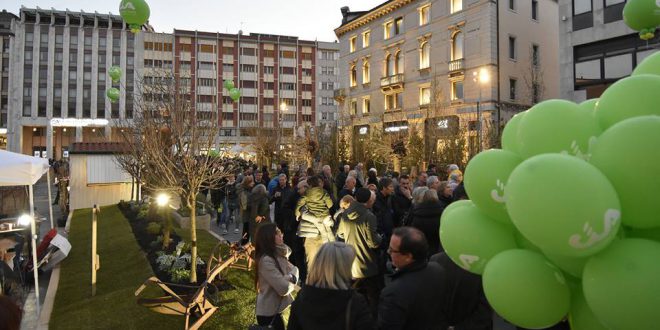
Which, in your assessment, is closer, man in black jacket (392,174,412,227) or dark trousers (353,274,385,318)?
dark trousers (353,274,385,318)

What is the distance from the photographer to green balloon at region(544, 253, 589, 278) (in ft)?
7.06

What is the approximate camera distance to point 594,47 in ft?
68.4

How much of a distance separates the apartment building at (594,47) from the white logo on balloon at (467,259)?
815 inches

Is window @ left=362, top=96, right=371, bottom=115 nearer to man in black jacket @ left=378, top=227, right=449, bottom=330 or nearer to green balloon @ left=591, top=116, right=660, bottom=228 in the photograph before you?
man in black jacket @ left=378, top=227, right=449, bottom=330

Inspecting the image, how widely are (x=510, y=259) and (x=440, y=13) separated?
35255mm

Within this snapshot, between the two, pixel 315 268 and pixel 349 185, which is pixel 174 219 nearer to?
pixel 349 185

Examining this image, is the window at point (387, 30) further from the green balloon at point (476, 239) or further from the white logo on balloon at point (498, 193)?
the white logo on balloon at point (498, 193)

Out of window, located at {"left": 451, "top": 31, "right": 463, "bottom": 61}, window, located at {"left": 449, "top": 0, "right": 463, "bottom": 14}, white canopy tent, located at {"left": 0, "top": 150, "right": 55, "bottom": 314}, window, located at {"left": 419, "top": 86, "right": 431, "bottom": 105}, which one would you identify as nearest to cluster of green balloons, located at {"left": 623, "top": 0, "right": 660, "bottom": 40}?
white canopy tent, located at {"left": 0, "top": 150, "right": 55, "bottom": 314}

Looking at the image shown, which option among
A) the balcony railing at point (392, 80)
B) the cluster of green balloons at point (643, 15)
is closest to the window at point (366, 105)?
the balcony railing at point (392, 80)

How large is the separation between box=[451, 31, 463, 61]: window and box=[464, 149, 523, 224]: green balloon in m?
32.7

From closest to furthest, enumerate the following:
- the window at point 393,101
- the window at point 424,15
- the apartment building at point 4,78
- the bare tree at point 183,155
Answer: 1. the bare tree at point 183,155
2. the window at point 424,15
3. the window at point 393,101
4. the apartment building at point 4,78

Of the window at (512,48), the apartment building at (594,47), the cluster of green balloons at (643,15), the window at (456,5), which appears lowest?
the cluster of green balloons at (643,15)

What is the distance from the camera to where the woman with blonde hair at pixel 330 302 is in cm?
260

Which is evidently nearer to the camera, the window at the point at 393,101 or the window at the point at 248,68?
the window at the point at 393,101
